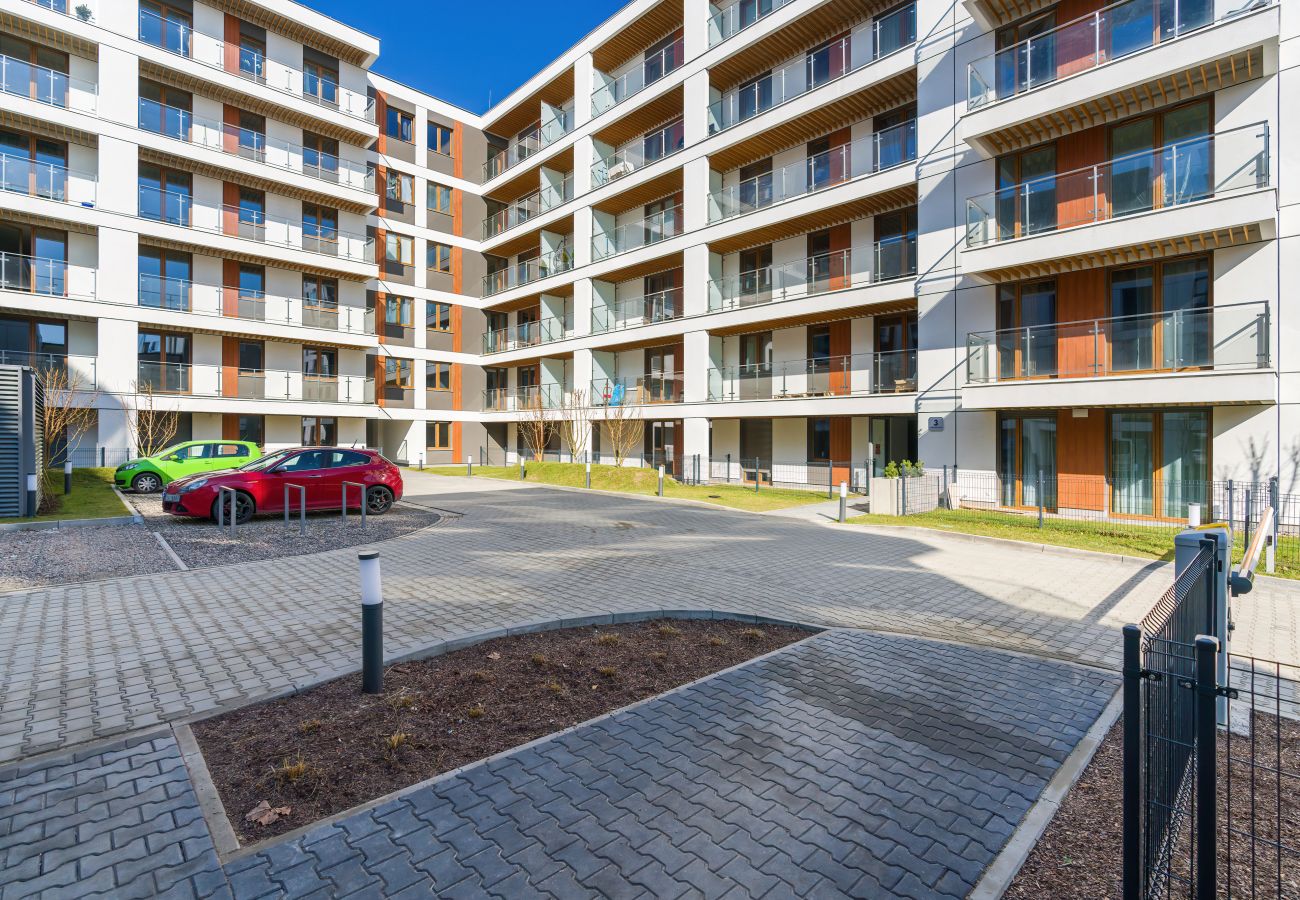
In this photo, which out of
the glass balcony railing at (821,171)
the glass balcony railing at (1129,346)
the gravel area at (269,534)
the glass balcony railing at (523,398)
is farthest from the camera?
the glass balcony railing at (523,398)

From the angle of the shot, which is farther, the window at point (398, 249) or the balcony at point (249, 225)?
the window at point (398, 249)

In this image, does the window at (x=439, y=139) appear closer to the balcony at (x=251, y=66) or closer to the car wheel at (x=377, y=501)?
the balcony at (x=251, y=66)

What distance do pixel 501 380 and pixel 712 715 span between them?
3582cm

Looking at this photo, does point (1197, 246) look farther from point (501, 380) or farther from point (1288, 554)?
point (501, 380)

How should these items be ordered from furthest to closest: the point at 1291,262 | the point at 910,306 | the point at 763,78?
the point at 763,78 → the point at 910,306 → the point at 1291,262

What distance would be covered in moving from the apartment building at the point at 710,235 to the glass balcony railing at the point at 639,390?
0.24 metres

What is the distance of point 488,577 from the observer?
8930 millimetres

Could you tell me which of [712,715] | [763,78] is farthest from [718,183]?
[712,715]

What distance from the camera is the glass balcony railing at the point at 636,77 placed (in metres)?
27.8

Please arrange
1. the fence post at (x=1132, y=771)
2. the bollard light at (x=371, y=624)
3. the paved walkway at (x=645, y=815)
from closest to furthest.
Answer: the fence post at (x=1132, y=771), the paved walkway at (x=645, y=815), the bollard light at (x=371, y=624)

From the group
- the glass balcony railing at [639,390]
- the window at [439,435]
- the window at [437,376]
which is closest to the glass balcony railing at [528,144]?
the window at [437,376]

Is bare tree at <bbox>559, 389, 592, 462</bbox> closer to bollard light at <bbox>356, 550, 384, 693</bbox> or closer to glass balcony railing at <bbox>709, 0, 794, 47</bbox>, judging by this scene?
glass balcony railing at <bbox>709, 0, 794, 47</bbox>

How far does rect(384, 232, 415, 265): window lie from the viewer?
111 feet

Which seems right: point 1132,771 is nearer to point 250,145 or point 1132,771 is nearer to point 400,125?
point 250,145
